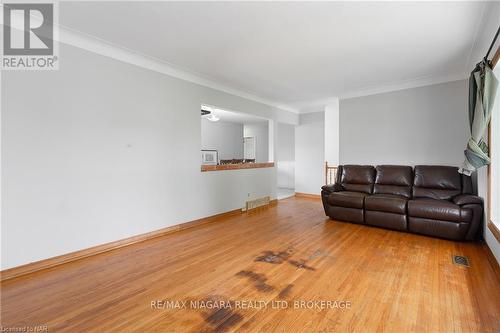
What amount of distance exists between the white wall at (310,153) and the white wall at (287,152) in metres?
0.56

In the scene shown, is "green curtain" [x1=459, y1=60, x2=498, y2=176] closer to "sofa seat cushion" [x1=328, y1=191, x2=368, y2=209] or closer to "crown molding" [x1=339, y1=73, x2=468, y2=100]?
"crown molding" [x1=339, y1=73, x2=468, y2=100]

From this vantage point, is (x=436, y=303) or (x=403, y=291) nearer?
(x=436, y=303)

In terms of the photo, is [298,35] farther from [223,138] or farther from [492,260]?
[223,138]

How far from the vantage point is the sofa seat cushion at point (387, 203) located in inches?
144

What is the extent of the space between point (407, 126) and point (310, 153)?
2730 mm

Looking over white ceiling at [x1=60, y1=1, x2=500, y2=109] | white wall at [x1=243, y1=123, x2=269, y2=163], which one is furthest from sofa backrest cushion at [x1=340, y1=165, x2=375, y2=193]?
white wall at [x1=243, y1=123, x2=269, y2=163]

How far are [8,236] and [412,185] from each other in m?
5.49

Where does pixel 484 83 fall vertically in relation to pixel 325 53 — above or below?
below

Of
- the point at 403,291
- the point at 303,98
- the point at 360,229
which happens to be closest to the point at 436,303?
the point at 403,291

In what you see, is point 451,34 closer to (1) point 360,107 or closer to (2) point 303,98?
(1) point 360,107

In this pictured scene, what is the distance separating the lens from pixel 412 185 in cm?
418

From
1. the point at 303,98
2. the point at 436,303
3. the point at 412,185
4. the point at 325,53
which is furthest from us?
the point at 303,98

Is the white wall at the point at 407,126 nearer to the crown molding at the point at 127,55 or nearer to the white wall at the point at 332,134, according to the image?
the white wall at the point at 332,134

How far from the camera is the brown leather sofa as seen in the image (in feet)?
10.6
